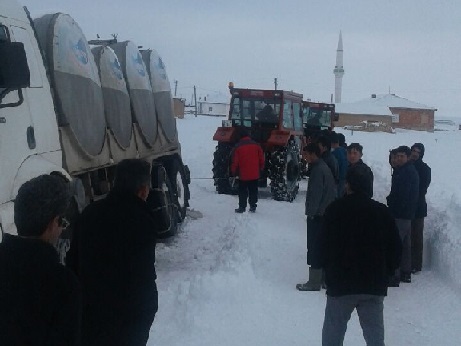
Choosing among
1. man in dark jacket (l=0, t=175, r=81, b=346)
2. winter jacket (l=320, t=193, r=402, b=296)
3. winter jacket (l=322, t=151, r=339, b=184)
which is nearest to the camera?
man in dark jacket (l=0, t=175, r=81, b=346)

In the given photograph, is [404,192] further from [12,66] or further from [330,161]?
[12,66]

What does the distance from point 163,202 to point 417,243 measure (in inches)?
135

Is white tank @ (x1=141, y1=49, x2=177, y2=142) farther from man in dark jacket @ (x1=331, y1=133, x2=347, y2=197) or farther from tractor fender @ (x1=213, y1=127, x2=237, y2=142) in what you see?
tractor fender @ (x1=213, y1=127, x2=237, y2=142)

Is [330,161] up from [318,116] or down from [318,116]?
down

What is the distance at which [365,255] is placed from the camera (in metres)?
3.75

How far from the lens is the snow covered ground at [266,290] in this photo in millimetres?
5098

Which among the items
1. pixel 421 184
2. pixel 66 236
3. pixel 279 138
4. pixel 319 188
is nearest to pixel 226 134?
pixel 279 138

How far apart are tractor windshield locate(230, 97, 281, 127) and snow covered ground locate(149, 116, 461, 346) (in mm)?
3990

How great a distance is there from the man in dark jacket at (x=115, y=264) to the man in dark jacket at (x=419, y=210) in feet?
15.5

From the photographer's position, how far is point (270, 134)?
13094 millimetres

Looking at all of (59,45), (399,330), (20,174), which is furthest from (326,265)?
(59,45)

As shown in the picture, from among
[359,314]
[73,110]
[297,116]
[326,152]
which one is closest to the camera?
[359,314]

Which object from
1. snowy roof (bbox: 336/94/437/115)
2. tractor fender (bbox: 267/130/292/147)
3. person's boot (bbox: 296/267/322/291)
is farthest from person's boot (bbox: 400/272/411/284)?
snowy roof (bbox: 336/94/437/115)

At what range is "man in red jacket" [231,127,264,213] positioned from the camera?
1051 centimetres
